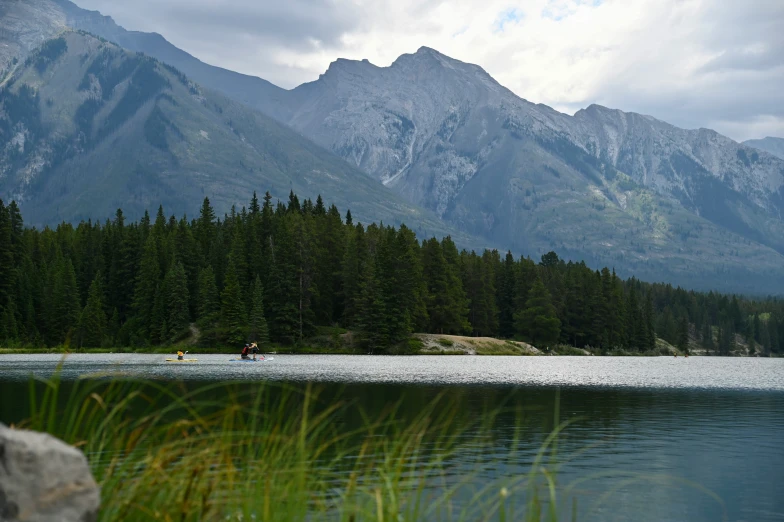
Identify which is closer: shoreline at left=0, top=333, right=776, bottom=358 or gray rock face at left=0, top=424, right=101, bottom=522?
gray rock face at left=0, top=424, right=101, bottom=522

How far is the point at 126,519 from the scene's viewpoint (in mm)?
8539

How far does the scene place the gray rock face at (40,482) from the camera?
6.76 m

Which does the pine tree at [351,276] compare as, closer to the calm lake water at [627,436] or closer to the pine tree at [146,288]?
the pine tree at [146,288]

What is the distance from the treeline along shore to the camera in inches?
4656

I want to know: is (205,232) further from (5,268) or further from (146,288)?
(5,268)

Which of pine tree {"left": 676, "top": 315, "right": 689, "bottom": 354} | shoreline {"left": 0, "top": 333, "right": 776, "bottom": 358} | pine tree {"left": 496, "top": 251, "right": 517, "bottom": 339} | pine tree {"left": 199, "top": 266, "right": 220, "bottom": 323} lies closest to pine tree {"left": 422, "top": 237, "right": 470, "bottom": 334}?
shoreline {"left": 0, "top": 333, "right": 776, "bottom": 358}

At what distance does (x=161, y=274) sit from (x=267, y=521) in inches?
4985

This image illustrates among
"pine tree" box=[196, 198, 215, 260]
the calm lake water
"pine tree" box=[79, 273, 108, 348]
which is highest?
"pine tree" box=[196, 198, 215, 260]

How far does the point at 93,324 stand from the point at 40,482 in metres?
121

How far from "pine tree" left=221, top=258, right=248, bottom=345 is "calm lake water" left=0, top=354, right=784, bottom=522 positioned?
168 ft

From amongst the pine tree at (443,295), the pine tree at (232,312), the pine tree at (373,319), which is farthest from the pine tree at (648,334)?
the pine tree at (232,312)

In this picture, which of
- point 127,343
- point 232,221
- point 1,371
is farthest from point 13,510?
point 232,221

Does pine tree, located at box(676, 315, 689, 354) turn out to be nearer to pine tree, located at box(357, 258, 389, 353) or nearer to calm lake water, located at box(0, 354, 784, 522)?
pine tree, located at box(357, 258, 389, 353)

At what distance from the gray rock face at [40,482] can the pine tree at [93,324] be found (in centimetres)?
11677
